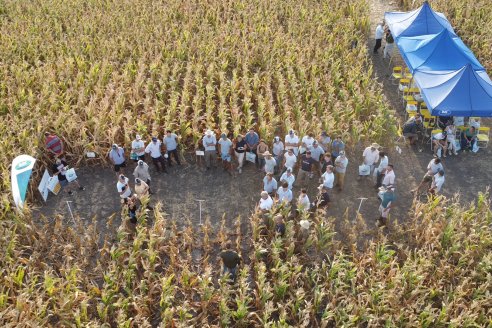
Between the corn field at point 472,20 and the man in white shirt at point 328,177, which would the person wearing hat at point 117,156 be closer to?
the man in white shirt at point 328,177

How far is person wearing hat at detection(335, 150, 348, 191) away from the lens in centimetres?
1091

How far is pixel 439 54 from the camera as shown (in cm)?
1416

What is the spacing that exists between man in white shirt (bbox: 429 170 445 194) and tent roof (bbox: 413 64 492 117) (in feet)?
8.05

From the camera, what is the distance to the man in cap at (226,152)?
11406 mm

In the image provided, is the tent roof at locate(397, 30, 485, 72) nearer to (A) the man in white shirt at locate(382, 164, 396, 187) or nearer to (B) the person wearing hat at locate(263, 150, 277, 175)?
(A) the man in white shirt at locate(382, 164, 396, 187)

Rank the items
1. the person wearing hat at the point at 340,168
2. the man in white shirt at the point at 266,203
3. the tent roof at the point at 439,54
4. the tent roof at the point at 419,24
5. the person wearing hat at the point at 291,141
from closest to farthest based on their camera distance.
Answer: the man in white shirt at the point at 266,203, the person wearing hat at the point at 340,168, the person wearing hat at the point at 291,141, the tent roof at the point at 439,54, the tent roof at the point at 419,24

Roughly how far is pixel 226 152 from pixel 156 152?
6.03 feet

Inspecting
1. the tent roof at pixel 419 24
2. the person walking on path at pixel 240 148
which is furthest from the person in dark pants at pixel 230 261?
the tent roof at pixel 419 24

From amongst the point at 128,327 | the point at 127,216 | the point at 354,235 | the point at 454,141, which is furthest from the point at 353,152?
the point at 128,327

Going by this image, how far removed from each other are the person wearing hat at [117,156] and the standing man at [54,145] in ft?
4.14

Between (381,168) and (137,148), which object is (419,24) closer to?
(381,168)

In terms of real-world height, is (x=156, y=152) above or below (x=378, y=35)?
below

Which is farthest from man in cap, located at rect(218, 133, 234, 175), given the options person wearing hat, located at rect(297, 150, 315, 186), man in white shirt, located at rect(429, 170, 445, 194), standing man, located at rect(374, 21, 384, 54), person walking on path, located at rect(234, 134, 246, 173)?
standing man, located at rect(374, 21, 384, 54)

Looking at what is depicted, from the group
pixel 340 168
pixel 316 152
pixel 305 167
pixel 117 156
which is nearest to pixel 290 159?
pixel 305 167
